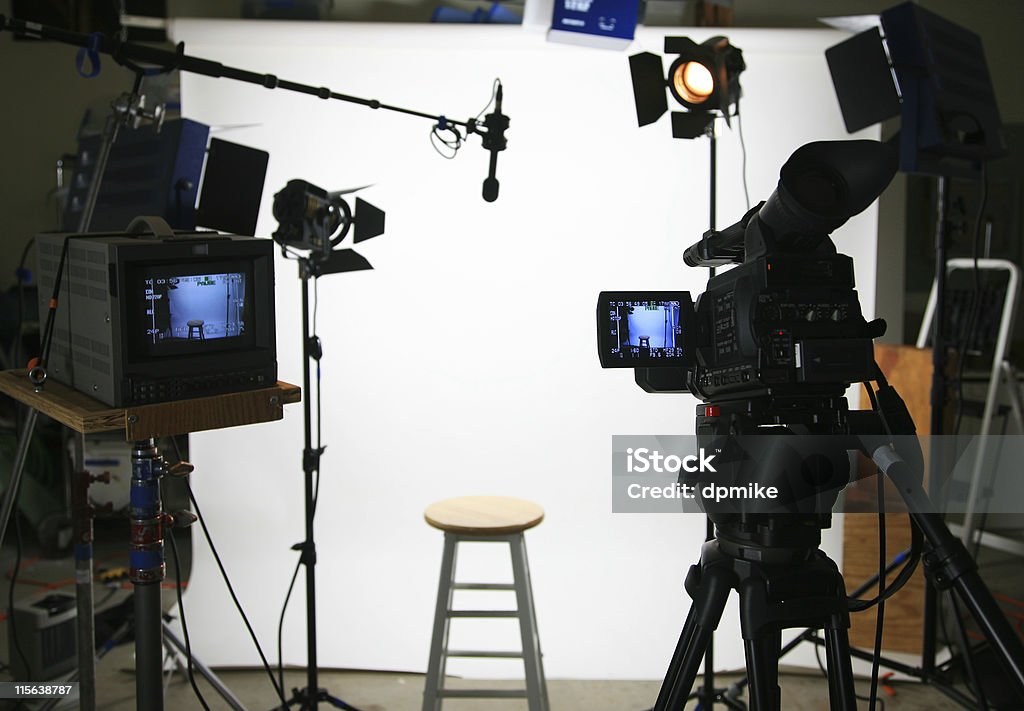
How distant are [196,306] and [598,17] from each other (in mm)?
1531

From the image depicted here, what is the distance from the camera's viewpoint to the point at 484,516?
2.27 metres

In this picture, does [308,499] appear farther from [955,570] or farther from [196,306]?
[955,570]

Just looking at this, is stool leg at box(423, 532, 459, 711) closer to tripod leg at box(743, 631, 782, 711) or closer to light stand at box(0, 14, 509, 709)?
light stand at box(0, 14, 509, 709)

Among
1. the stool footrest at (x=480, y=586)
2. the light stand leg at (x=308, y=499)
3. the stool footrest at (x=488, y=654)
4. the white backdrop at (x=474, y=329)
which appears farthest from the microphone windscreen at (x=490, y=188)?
the stool footrest at (x=488, y=654)

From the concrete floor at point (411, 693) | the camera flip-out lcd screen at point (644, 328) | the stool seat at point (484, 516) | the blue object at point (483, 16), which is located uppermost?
the blue object at point (483, 16)

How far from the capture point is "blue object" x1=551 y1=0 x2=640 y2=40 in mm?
2521

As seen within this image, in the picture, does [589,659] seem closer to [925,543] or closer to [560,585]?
[560,585]

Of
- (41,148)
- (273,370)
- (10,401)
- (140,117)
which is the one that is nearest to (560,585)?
(273,370)

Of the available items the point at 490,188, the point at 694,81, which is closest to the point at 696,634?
the point at 490,188

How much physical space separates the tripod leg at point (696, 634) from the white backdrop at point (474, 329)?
4.50 ft

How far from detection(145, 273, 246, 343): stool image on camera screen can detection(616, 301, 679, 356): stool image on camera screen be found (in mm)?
748

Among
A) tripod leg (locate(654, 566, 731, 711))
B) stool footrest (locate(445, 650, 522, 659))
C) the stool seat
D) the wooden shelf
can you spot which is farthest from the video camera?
stool footrest (locate(445, 650, 522, 659))

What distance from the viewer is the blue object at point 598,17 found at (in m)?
2.52
